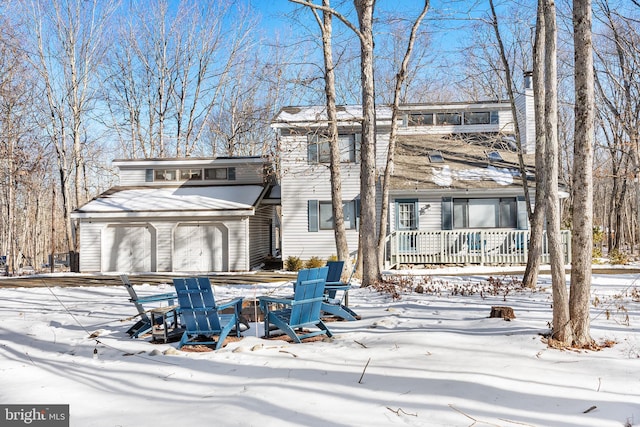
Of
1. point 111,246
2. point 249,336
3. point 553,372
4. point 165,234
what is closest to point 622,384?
point 553,372

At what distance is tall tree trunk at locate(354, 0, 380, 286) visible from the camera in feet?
36.3

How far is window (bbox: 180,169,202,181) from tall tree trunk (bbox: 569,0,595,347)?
17.7 meters

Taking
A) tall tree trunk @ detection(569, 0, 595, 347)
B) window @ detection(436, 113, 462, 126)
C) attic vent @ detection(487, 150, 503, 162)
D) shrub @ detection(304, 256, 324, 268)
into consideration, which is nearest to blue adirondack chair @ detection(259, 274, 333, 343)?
tall tree trunk @ detection(569, 0, 595, 347)

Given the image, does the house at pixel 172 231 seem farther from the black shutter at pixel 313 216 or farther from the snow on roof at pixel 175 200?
the black shutter at pixel 313 216

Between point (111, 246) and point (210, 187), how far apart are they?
4.59m

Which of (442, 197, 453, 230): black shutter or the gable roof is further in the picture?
(442, 197, 453, 230): black shutter

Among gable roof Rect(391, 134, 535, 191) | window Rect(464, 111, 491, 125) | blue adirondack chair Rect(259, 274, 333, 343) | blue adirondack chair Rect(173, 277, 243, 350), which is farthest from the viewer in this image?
window Rect(464, 111, 491, 125)

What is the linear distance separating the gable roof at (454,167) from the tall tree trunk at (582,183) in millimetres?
11429

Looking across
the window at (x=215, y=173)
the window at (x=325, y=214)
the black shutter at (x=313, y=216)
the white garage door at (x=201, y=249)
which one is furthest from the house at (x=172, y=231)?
the window at (x=325, y=214)

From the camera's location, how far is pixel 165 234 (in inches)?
724

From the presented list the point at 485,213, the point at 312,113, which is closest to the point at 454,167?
the point at 485,213

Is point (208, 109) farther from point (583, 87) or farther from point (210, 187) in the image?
point (583, 87)

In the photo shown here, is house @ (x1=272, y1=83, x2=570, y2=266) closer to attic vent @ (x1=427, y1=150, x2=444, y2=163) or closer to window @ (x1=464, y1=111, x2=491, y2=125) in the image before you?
attic vent @ (x1=427, y1=150, x2=444, y2=163)

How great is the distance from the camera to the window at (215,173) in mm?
20969
